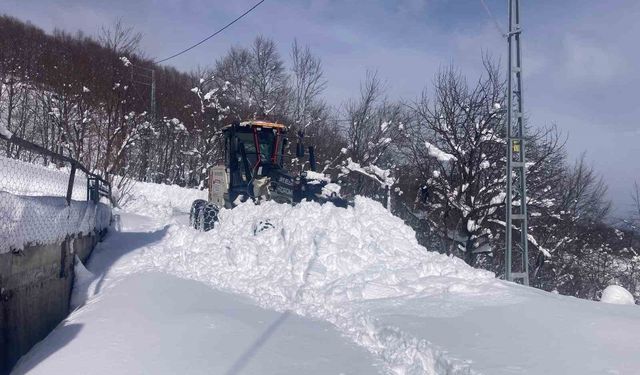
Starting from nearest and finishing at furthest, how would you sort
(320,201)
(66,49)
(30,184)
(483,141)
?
(30,184)
(320,201)
(483,141)
(66,49)

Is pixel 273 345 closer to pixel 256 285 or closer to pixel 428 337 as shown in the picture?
pixel 428 337

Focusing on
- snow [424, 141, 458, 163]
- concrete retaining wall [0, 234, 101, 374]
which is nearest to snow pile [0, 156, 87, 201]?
concrete retaining wall [0, 234, 101, 374]

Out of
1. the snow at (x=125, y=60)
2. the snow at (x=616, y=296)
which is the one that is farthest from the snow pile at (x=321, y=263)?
the snow at (x=125, y=60)

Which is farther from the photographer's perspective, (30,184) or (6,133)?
(30,184)

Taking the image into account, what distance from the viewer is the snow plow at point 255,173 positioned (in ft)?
47.8

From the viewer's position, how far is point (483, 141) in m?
21.0

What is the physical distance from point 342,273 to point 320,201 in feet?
12.4

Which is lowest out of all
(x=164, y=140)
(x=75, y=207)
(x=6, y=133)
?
(x=75, y=207)

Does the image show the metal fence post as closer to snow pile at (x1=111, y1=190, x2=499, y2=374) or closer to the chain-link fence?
the chain-link fence

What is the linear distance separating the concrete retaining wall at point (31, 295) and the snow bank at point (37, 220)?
12 cm

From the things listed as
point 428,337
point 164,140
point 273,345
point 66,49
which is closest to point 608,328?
point 428,337

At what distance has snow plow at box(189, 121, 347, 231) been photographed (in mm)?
14578

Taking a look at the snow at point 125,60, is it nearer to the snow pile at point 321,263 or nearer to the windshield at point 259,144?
the windshield at point 259,144

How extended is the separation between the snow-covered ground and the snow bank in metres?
1.03
